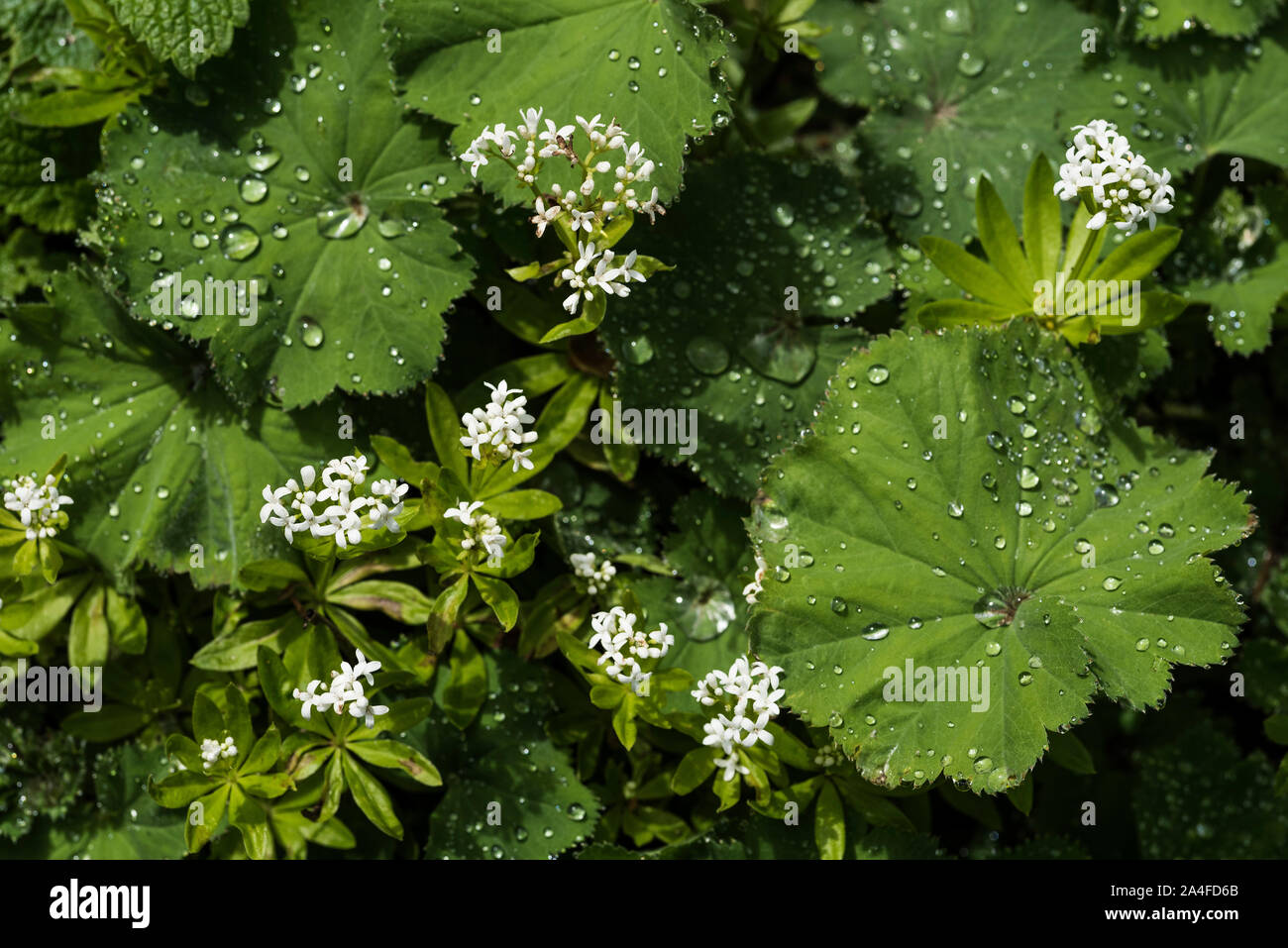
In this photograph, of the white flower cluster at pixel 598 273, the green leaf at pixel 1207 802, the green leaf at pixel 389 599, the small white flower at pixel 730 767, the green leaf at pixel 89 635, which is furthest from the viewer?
the green leaf at pixel 1207 802

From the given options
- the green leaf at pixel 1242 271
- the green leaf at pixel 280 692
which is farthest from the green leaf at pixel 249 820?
the green leaf at pixel 1242 271

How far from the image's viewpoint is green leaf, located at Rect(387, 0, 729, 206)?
275cm

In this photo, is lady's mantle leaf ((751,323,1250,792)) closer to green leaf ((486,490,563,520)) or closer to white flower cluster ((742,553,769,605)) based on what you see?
white flower cluster ((742,553,769,605))

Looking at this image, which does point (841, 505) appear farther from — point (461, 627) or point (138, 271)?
point (138, 271)

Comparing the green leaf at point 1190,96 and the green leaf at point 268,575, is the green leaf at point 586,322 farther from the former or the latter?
the green leaf at point 1190,96

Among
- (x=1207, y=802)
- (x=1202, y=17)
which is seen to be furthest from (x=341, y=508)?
(x=1202, y=17)

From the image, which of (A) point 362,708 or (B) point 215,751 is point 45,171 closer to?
(B) point 215,751

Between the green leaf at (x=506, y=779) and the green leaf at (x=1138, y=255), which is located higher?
the green leaf at (x=1138, y=255)

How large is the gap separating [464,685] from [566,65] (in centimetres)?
169

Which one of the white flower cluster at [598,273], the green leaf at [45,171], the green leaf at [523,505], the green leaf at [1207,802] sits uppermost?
the green leaf at [45,171]

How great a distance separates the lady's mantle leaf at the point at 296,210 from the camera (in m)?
2.86

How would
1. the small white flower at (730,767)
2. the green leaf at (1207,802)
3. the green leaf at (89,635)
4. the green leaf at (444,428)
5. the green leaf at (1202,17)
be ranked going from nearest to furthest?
the small white flower at (730,767) < the green leaf at (444,428) < the green leaf at (89,635) < the green leaf at (1207,802) < the green leaf at (1202,17)

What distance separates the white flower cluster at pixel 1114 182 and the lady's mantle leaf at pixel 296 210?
62.4 inches
